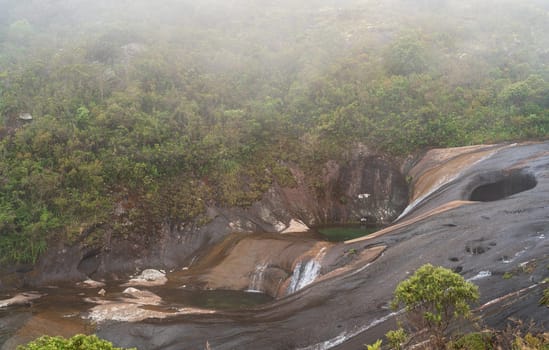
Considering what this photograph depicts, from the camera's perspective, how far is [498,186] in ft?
84.0

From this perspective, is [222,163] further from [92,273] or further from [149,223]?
[92,273]

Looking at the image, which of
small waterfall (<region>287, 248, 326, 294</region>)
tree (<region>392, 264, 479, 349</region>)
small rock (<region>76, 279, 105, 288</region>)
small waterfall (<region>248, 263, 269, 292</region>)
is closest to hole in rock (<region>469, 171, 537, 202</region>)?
small waterfall (<region>287, 248, 326, 294</region>)

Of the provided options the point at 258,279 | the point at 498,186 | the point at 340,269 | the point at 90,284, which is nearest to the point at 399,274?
the point at 340,269

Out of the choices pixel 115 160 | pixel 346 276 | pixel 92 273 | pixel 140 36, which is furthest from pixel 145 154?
pixel 140 36

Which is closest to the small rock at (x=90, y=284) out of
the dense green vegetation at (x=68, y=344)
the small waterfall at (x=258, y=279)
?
the small waterfall at (x=258, y=279)

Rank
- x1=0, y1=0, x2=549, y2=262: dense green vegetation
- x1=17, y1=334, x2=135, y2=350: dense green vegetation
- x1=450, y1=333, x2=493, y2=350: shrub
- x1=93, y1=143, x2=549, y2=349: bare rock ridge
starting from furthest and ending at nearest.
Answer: x1=0, y1=0, x2=549, y2=262: dense green vegetation < x1=93, y1=143, x2=549, y2=349: bare rock ridge < x1=450, y1=333, x2=493, y2=350: shrub < x1=17, y1=334, x2=135, y2=350: dense green vegetation

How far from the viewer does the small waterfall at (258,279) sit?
25406 mm

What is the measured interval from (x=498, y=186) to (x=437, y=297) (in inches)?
685

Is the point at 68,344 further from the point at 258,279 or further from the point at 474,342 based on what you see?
the point at 258,279

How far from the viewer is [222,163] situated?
114ft

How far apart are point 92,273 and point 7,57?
27.7m

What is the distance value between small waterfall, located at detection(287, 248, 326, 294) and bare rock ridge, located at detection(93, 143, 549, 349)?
0.20m

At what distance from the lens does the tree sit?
10.5m

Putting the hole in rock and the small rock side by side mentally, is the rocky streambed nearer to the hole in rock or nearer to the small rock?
the hole in rock
